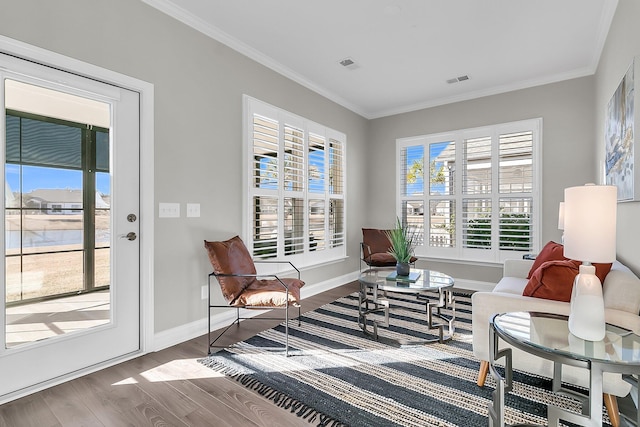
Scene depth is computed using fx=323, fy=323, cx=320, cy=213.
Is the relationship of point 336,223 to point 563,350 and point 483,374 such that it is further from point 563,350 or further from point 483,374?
point 563,350

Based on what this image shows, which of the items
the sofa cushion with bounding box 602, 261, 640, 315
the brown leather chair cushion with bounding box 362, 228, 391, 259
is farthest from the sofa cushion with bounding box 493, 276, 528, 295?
the brown leather chair cushion with bounding box 362, 228, 391, 259

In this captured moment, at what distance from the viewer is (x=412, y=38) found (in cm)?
323

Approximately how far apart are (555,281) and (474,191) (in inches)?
118

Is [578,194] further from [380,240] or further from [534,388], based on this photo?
[380,240]

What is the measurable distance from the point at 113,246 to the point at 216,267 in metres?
0.77

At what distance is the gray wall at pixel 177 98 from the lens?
2184 millimetres

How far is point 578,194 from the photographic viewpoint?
146 centimetres

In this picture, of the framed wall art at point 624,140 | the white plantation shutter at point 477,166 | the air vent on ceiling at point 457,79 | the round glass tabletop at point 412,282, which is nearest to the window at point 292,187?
the round glass tabletop at point 412,282

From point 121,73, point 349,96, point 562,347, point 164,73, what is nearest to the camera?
point 562,347

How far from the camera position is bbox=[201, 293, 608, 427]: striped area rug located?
1813 mm

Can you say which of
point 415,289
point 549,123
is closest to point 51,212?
point 415,289

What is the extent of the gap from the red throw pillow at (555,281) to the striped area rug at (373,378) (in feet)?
2.02

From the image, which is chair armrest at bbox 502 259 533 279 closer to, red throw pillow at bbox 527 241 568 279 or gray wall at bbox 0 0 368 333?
red throw pillow at bbox 527 241 568 279

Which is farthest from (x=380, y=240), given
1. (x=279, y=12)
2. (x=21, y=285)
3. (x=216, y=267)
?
(x=21, y=285)
